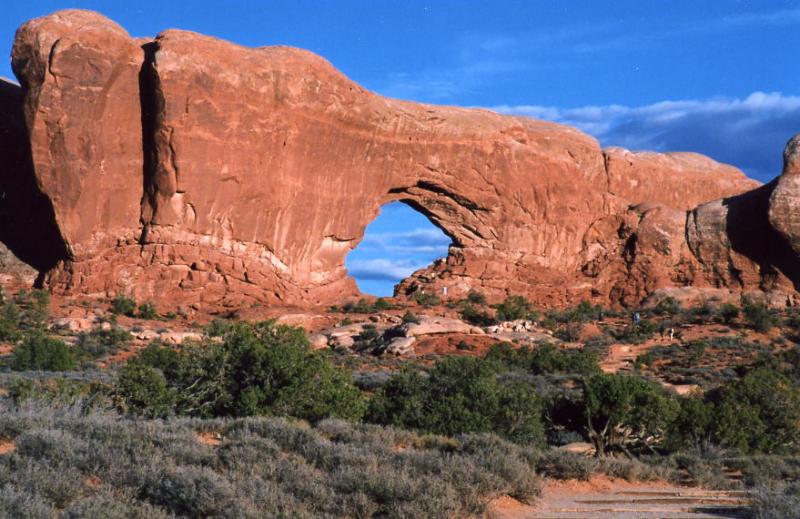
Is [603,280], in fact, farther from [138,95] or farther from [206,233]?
[138,95]

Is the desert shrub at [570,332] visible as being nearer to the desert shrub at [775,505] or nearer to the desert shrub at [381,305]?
the desert shrub at [381,305]

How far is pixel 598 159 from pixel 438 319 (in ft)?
48.1

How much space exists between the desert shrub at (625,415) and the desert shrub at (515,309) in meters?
21.7

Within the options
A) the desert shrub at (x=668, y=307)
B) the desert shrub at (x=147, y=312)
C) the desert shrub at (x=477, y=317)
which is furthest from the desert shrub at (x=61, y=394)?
the desert shrub at (x=668, y=307)

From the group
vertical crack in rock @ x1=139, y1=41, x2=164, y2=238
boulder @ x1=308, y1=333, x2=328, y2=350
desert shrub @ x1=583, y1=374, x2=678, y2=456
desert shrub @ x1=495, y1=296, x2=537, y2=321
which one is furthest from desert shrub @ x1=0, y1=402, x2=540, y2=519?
desert shrub @ x1=495, y1=296, x2=537, y2=321

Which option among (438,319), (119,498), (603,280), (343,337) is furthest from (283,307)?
(119,498)

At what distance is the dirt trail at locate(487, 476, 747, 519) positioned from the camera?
8.06m

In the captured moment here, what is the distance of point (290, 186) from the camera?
3625 centimetres

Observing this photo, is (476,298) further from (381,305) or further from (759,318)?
(759,318)

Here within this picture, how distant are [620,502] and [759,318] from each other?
28678 mm

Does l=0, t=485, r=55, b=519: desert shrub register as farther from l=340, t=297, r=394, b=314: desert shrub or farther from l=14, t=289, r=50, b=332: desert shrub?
l=340, t=297, r=394, b=314: desert shrub

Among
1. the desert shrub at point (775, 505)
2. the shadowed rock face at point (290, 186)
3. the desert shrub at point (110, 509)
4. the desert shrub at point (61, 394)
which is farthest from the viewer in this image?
the shadowed rock face at point (290, 186)

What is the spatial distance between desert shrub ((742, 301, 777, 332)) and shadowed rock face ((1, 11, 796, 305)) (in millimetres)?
5257

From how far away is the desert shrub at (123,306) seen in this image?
106 feet
